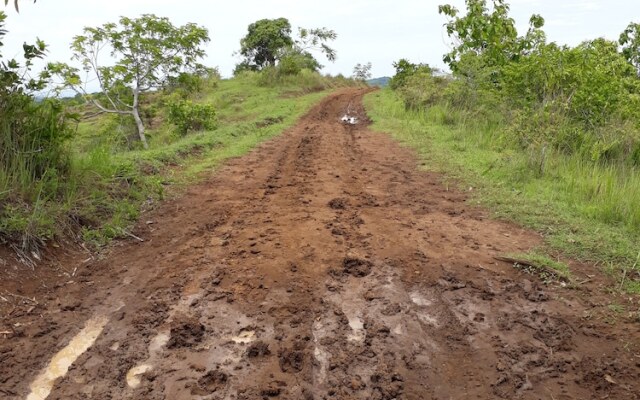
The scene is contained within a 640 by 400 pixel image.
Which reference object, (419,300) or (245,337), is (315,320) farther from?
(419,300)

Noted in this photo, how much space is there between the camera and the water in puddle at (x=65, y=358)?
278cm

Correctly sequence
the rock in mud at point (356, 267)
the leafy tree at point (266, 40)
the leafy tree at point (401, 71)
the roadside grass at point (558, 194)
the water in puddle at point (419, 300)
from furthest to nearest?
the leafy tree at point (266, 40), the leafy tree at point (401, 71), the roadside grass at point (558, 194), the rock in mud at point (356, 267), the water in puddle at point (419, 300)

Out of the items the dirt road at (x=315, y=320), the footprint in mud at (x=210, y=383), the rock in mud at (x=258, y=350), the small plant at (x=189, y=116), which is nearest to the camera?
the footprint in mud at (x=210, y=383)

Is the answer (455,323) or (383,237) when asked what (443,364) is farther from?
(383,237)

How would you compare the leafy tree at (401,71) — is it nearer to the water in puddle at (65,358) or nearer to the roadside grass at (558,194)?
the roadside grass at (558,194)

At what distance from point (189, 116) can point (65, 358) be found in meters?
10.6

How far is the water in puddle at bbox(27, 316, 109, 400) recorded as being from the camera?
2781 mm

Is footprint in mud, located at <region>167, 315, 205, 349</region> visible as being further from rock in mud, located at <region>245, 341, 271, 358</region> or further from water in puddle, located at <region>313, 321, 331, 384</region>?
water in puddle, located at <region>313, 321, 331, 384</region>

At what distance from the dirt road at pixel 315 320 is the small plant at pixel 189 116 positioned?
767 centimetres

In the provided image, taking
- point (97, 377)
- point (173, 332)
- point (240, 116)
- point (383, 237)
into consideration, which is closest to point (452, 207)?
point (383, 237)

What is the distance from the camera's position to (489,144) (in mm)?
9750

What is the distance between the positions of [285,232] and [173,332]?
1.86 m

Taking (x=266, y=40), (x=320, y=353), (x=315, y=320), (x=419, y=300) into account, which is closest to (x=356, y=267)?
(x=419, y=300)

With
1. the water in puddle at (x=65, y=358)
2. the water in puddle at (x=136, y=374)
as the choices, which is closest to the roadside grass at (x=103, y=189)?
the water in puddle at (x=65, y=358)
